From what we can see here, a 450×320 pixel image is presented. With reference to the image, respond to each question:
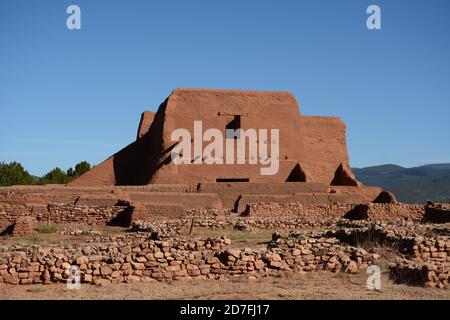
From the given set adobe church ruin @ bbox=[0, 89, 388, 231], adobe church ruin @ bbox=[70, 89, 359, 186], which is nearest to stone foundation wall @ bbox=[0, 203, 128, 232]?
adobe church ruin @ bbox=[0, 89, 388, 231]

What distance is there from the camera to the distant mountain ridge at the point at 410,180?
91500 millimetres

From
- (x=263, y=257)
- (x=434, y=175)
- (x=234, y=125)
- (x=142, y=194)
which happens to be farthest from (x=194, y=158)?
(x=434, y=175)

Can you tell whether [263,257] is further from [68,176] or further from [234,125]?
[68,176]

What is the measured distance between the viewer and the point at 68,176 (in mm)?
52531

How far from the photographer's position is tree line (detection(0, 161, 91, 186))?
49478 mm

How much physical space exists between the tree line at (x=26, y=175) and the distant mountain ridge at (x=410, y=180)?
175ft

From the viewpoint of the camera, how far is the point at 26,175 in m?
51.8

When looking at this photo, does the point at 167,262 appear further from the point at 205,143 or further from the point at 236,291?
the point at 205,143

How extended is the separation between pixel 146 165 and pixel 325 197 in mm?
11891

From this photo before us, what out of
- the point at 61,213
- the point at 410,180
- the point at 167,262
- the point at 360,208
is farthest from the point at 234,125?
the point at 410,180

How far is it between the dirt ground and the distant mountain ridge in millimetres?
79612

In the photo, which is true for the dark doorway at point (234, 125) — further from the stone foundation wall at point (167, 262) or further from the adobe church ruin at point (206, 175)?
the stone foundation wall at point (167, 262)

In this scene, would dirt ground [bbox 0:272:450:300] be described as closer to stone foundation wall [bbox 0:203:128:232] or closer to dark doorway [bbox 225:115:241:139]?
stone foundation wall [bbox 0:203:128:232]

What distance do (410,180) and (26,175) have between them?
4353 inches
